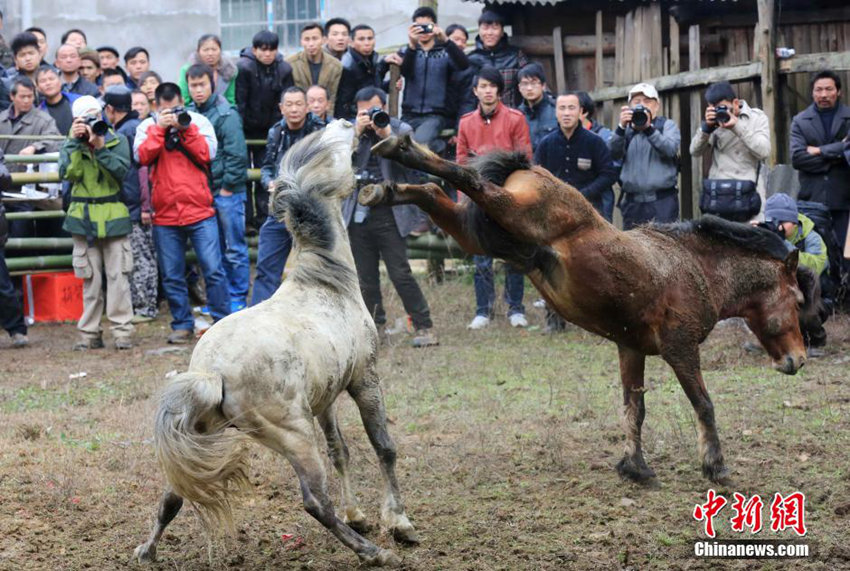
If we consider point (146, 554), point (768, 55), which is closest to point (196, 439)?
point (146, 554)

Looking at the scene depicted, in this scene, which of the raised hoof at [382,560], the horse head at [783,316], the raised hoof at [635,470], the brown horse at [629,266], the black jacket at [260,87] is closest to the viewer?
the raised hoof at [382,560]

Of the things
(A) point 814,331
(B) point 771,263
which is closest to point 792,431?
(A) point 814,331

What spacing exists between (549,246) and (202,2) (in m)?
14.4

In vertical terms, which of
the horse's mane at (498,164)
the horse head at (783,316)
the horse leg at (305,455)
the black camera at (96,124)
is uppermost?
the black camera at (96,124)

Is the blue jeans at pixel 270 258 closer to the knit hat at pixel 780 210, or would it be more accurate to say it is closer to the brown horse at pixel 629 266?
the knit hat at pixel 780 210

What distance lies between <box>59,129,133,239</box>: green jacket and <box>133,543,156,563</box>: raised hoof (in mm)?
5476

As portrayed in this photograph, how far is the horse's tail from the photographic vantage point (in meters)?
4.58

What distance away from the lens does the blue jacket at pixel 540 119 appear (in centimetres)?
1099

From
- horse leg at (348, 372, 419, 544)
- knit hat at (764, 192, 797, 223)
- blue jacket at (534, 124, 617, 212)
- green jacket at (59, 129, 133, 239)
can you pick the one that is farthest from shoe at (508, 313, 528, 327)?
horse leg at (348, 372, 419, 544)

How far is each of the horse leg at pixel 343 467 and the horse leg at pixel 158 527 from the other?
2.87ft

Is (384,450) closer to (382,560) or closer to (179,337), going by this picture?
(382,560)

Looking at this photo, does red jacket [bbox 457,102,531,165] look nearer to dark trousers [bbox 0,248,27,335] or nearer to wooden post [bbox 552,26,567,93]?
wooden post [bbox 552,26,567,93]

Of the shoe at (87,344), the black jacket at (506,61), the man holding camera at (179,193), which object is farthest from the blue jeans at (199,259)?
the black jacket at (506,61)

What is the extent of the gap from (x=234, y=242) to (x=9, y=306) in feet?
7.50
